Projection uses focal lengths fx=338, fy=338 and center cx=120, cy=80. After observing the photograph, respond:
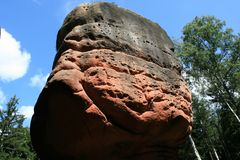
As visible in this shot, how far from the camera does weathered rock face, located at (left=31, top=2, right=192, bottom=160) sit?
5.02 meters

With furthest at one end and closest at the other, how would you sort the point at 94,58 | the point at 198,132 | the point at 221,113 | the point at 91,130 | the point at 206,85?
the point at 198,132 → the point at 221,113 → the point at 206,85 → the point at 94,58 → the point at 91,130

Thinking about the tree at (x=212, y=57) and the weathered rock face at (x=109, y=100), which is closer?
the weathered rock face at (x=109, y=100)

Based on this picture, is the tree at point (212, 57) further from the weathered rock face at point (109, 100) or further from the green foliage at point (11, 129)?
the weathered rock face at point (109, 100)

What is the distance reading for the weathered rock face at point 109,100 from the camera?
5016mm

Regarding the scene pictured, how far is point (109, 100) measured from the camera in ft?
16.3

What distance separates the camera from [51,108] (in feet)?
17.4

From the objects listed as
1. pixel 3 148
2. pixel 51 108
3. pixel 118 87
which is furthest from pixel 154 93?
pixel 3 148

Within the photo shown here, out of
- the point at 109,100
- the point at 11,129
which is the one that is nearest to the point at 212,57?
the point at 11,129

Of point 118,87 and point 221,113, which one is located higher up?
point 221,113

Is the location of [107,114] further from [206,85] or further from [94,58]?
[206,85]

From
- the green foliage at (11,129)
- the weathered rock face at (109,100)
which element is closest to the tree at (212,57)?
the green foliage at (11,129)

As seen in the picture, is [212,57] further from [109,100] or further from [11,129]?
[109,100]

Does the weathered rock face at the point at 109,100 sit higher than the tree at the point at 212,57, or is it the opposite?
the tree at the point at 212,57

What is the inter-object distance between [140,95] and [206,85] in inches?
719
